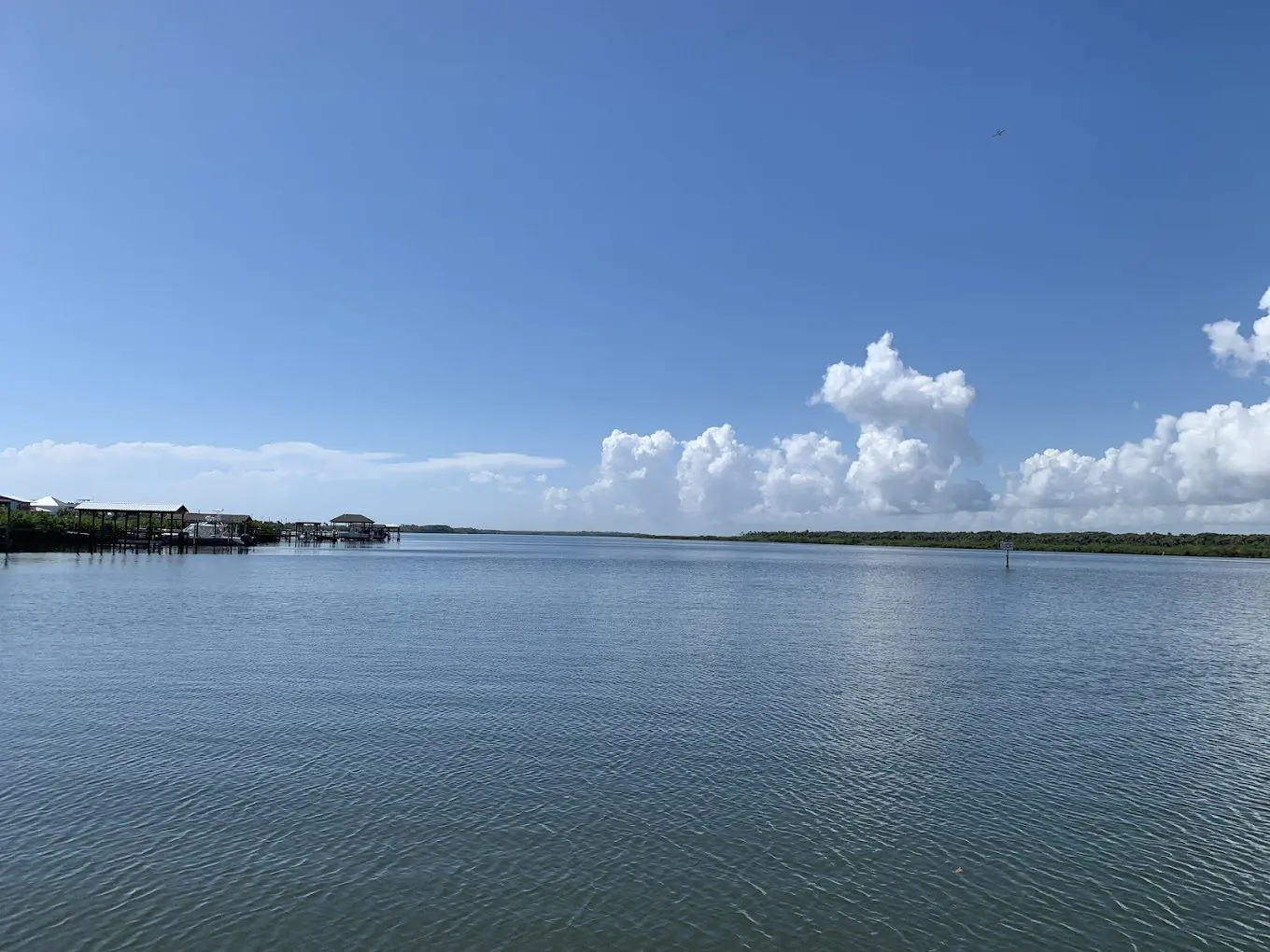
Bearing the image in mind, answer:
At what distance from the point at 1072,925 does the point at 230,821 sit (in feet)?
43.6

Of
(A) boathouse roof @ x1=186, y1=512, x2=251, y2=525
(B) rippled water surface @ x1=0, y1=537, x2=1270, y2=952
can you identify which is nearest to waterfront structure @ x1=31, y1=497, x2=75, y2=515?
(A) boathouse roof @ x1=186, y1=512, x2=251, y2=525

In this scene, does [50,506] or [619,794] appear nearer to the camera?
[619,794]

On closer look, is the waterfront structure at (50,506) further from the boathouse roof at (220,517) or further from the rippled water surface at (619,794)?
the rippled water surface at (619,794)

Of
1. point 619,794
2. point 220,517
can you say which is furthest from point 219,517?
point 619,794

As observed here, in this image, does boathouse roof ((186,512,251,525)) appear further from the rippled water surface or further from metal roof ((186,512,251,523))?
the rippled water surface

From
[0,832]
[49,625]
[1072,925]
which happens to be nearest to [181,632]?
[49,625]

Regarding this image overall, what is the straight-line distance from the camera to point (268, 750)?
62.0 feet

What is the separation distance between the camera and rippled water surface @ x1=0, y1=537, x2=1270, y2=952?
11.6 metres

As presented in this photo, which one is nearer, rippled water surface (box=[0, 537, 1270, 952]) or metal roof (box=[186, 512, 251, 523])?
rippled water surface (box=[0, 537, 1270, 952])

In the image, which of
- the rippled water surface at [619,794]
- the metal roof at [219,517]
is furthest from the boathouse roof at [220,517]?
the rippled water surface at [619,794]

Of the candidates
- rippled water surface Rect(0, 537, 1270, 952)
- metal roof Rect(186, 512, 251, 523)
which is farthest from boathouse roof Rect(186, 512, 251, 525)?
rippled water surface Rect(0, 537, 1270, 952)

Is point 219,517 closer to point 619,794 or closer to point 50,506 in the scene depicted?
point 50,506

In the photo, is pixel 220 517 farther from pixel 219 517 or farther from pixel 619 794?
pixel 619 794

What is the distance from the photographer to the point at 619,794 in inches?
651
